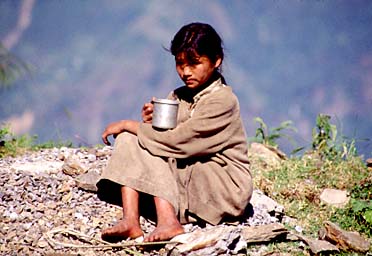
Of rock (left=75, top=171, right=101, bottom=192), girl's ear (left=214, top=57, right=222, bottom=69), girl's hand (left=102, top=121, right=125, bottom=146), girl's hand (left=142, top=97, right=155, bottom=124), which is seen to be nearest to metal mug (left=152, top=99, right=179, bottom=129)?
girl's hand (left=142, top=97, right=155, bottom=124)

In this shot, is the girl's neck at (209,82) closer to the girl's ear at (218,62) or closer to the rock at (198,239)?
the girl's ear at (218,62)

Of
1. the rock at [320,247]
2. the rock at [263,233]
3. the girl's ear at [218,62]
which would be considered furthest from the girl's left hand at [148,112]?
the rock at [320,247]

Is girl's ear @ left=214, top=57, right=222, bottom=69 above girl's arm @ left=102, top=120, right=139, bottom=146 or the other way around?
above

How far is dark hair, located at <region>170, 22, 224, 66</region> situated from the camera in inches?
139

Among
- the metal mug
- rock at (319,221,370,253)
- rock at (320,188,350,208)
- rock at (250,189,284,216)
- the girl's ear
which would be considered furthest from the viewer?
rock at (320,188,350,208)

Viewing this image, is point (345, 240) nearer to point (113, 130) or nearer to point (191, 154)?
point (191, 154)

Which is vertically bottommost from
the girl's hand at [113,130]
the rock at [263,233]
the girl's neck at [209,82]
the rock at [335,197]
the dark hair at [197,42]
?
the rock at [263,233]

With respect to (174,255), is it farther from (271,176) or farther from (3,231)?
(271,176)

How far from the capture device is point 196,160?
362 centimetres

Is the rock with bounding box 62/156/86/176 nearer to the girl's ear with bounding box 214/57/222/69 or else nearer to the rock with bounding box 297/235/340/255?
the girl's ear with bounding box 214/57/222/69

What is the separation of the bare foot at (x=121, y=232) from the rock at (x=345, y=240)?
47.4 inches

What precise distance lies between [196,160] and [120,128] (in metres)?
0.51

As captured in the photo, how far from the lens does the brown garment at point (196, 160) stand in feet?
11.3

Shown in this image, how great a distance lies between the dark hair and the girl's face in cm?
3
